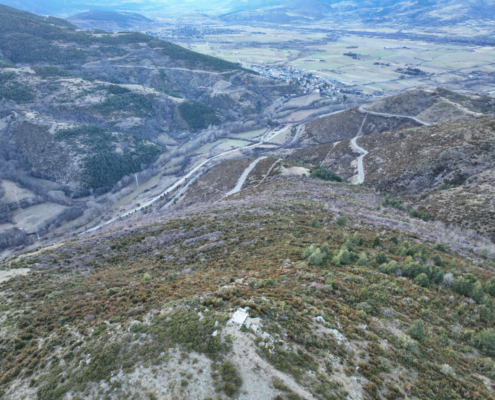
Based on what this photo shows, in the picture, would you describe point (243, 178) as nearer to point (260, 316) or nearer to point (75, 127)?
point (260, 316)

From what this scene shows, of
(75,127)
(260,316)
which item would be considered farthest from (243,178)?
(75,127)

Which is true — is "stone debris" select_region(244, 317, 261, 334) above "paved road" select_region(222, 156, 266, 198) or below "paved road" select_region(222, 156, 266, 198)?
above

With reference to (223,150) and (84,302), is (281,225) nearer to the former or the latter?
(84,302)

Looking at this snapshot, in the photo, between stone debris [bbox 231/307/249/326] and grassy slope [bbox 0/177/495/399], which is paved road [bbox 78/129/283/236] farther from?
stone debris [bbox 231/307/249/326]

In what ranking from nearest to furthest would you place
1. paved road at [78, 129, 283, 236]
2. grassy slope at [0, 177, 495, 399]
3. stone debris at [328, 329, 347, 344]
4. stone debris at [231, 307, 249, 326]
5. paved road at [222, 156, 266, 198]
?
grassy slope at [0, 177, 495, 399]
stone debris at [231, 307, 249, 326]
stone debris at [328, 329, 347, 344]
paved road at [222, 156, 266, 198]
paved road at [78, 129, 283, 236]

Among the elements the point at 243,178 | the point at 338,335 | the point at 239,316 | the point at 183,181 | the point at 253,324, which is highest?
the point at 239,316

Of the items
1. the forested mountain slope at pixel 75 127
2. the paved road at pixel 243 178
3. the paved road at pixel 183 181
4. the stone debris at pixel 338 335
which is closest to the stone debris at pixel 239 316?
the stone debris at pixel 338 335

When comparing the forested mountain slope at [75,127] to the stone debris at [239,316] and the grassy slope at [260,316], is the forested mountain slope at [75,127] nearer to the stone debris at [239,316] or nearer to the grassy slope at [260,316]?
the grassy slope at [260,316]

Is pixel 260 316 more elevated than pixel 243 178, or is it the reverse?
pixel 260 316

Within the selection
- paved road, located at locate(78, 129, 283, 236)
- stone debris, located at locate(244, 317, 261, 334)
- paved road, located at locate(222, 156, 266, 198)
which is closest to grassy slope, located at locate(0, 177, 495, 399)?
stone debris, located at locate(244, 317, 261, 334)
